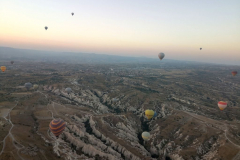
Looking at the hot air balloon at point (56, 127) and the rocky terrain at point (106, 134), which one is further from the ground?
the hot air balloon at point (56, 127)

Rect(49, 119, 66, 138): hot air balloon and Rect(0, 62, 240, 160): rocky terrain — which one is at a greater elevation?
Rect(49, 119, 66, 138): hot air balloon

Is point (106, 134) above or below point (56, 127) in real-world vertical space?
below

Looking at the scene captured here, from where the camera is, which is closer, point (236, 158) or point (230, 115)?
point (236, 158)

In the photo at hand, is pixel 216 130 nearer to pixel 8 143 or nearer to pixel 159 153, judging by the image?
pixel 159 153

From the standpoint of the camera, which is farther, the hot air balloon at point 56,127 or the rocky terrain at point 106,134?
the hot air balloon at point 56,127

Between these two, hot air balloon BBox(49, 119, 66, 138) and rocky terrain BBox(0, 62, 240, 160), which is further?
hot air balloon BBox(49, 119, 66, 138)

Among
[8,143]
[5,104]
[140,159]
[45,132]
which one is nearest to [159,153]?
[140,159]

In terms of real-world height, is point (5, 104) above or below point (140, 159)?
above

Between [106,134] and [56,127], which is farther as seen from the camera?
[106,134]

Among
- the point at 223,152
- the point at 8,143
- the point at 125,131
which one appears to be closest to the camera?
the point at 8,143

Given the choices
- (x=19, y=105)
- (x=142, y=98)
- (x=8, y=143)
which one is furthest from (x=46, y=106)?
(x=142, y=98)

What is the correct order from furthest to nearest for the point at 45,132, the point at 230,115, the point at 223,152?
the point at 230,115, the point at 45,132, the point at 223,152
